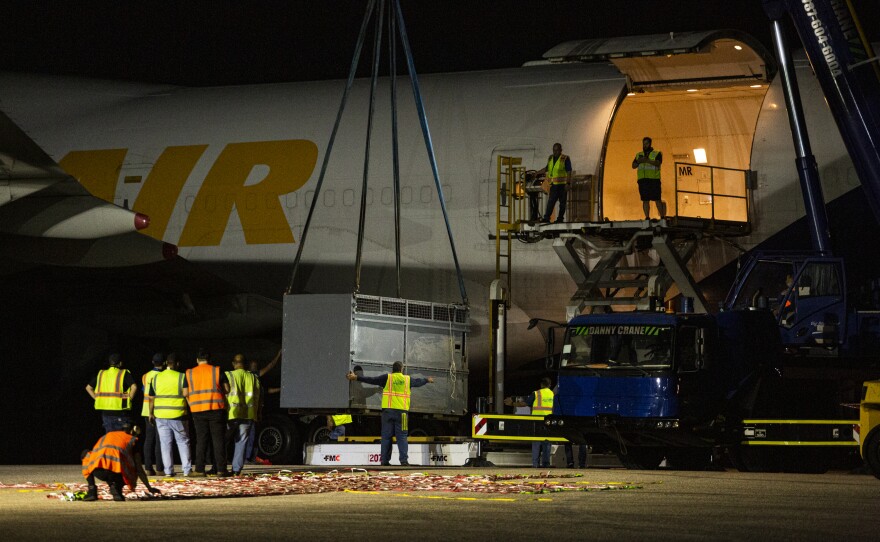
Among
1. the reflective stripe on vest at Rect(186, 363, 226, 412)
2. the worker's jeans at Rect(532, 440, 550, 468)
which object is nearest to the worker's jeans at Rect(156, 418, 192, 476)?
the reflective stripe on vest at Rect(186, 363, 226, 412)

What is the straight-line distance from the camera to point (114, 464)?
40.5ft

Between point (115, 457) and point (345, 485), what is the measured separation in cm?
322

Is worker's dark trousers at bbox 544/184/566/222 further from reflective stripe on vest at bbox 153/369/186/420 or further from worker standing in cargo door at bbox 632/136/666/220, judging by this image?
reflective stripe on vest at bbox 153/369/186/420

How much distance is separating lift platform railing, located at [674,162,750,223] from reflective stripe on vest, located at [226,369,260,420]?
8465 millimetres

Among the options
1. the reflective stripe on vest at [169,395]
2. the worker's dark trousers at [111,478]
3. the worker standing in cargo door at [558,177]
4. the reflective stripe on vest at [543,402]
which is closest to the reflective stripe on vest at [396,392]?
the reflective stripe on vest at [543,402]

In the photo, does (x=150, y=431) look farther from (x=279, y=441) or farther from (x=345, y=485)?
(x=345, y=485)

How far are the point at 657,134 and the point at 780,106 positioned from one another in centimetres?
323

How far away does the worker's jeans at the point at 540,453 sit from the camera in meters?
21.5

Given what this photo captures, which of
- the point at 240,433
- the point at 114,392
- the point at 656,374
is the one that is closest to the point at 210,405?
the point at 240,433

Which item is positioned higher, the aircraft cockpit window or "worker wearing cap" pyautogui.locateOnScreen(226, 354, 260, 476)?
the aircraft cockpit window

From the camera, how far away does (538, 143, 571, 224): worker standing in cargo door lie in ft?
71.2

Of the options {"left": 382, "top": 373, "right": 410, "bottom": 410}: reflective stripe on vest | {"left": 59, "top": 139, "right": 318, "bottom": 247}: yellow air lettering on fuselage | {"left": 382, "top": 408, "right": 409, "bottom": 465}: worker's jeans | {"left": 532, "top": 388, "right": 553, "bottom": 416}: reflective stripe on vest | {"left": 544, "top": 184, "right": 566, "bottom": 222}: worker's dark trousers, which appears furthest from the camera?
{"left": 59, "top": 139, "right": 318, "bottom": 247}: yellow air lettering on fuselage

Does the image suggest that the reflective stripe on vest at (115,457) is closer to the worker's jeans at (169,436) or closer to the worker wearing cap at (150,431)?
the worker's jeans at (169,436)

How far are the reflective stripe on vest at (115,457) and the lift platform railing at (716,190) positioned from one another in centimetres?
1260
